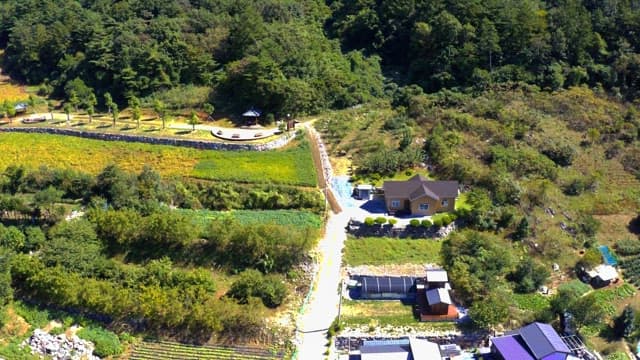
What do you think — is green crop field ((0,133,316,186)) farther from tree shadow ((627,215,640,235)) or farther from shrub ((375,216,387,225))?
tree shadow ((627,215,640,235))

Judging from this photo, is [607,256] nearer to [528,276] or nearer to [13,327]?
[528,276]

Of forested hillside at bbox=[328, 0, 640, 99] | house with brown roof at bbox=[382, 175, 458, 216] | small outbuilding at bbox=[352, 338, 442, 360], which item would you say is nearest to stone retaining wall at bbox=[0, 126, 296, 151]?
house with brown roof at bbox=[382, 175, 458, 216]

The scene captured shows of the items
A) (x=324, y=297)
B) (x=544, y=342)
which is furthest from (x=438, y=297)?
(x=324, y=297)

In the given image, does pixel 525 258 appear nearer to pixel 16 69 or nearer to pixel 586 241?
pixel 586 241

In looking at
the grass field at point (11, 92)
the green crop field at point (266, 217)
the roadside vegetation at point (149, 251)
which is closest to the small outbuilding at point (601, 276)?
the green crop field at point (266, 217)

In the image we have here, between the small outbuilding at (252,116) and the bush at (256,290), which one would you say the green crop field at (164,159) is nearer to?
the small outbuilding at (252,116)

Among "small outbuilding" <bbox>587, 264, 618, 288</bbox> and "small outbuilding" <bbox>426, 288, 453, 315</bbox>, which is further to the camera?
"small outbuilding" <bbox>587, 264, 618, 288</bbox>
